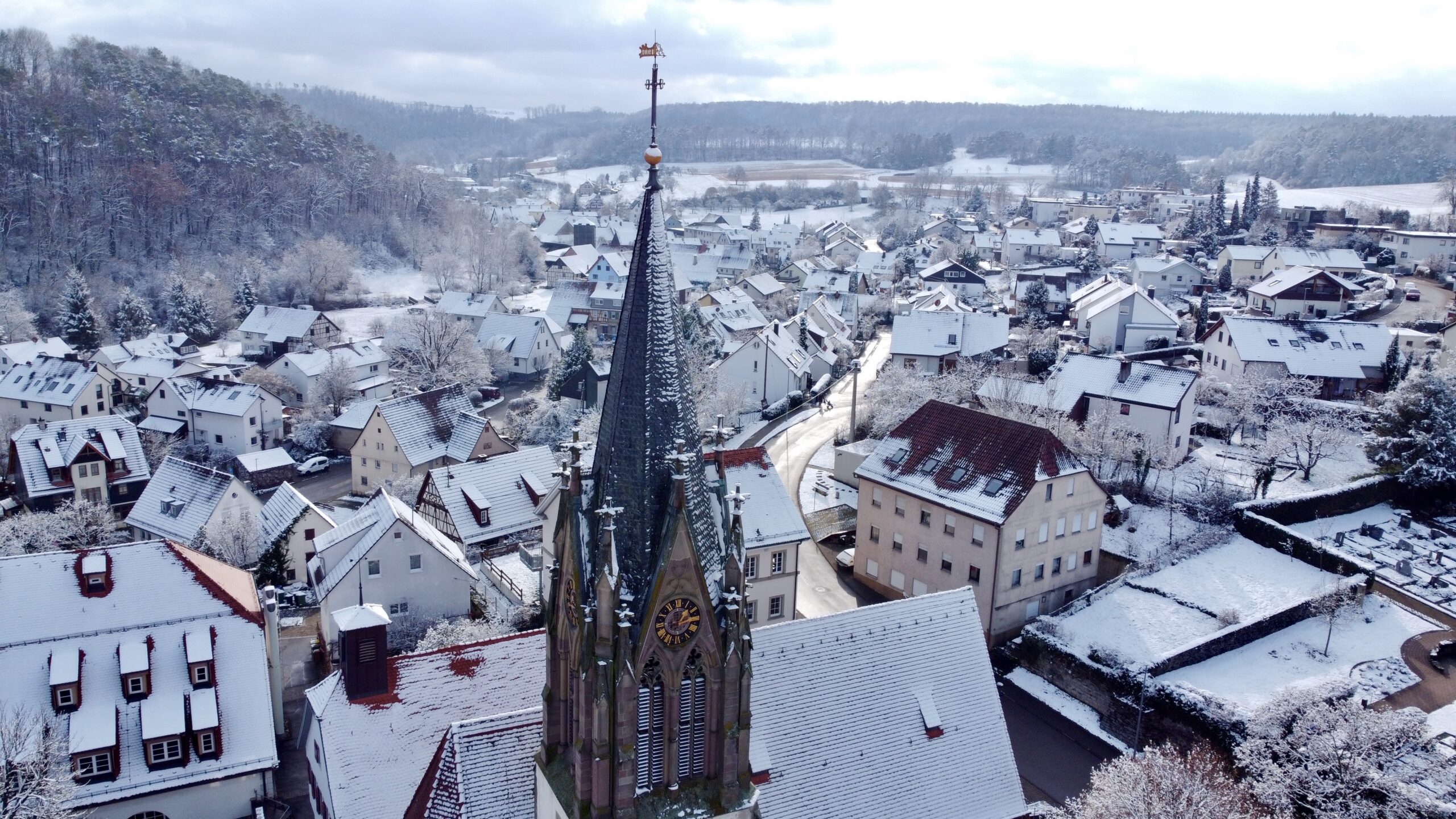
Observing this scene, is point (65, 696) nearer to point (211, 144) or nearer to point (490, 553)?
point (490, 553)

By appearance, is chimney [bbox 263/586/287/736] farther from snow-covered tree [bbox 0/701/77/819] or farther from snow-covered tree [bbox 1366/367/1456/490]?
snow-covered tree [bbox 1366/367/1456/490]

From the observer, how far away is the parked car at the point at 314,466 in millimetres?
69312

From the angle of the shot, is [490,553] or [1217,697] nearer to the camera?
[1217,697]

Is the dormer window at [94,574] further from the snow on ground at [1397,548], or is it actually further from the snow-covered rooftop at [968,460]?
the snow on ground at [1397,548]

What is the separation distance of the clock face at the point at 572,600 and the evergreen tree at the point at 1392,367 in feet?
222

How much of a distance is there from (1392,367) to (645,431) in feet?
226

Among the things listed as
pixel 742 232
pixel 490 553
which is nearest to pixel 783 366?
pixel 490 553

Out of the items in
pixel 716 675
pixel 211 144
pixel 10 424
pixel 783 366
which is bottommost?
pixel 10 424

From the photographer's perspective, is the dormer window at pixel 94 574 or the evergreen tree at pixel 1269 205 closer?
the dormer window at pixel 94 574

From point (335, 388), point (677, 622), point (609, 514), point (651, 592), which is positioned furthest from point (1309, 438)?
point (335, 388)

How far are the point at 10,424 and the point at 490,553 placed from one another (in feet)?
152

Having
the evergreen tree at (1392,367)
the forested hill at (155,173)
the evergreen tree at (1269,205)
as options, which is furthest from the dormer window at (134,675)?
the evergreen tree at (1269,205)

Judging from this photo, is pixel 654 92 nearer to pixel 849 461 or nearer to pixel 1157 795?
pixel 1157 795

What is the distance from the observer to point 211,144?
13675 cm
